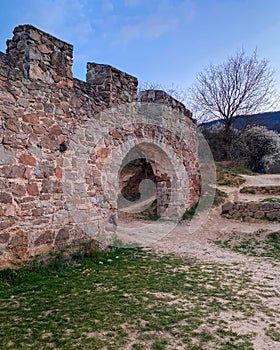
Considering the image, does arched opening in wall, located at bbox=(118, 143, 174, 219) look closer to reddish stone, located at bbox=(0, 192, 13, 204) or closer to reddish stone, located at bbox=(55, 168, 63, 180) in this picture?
reddish stone, located at bbox=(55, 168, 63, 180)

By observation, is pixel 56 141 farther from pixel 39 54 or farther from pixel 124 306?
pixel 124 306

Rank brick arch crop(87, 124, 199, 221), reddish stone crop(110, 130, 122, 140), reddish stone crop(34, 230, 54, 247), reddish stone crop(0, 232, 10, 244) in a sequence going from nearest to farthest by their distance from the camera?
reddish stone crop(0, 232, 10, 244)
reddish stone crop(34, 230, 54, 247)
brick arch crop(87, 124, 199, 221)
reddish stone crop(110, 130, 122, 140)

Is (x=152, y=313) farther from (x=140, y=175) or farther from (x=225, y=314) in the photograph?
(x=140, y=175)

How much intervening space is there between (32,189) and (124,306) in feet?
6.42

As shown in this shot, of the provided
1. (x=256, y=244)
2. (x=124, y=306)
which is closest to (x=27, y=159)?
(x=124, y=306)

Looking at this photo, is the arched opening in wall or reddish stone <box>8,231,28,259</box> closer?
reddish stone <box>8,231,28,259</box>

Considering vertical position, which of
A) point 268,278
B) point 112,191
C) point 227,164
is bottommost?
point 268,278

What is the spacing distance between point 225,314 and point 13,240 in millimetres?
2570

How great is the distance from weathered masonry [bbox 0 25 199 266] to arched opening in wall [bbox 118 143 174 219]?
5.76 ft

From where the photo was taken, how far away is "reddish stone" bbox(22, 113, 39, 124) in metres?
3.90

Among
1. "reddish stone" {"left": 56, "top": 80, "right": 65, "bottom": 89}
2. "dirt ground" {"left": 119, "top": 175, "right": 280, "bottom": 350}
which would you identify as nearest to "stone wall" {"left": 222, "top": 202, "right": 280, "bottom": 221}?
"dirt ground" {"left": 119, "top": 175, "right": 280, "bottom": 350}

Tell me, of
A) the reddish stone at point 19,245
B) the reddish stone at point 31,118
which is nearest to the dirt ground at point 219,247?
the reddish stone at point 19,245

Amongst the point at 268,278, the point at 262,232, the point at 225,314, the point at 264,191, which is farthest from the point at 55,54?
the point at 264,191

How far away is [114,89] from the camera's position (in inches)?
214
